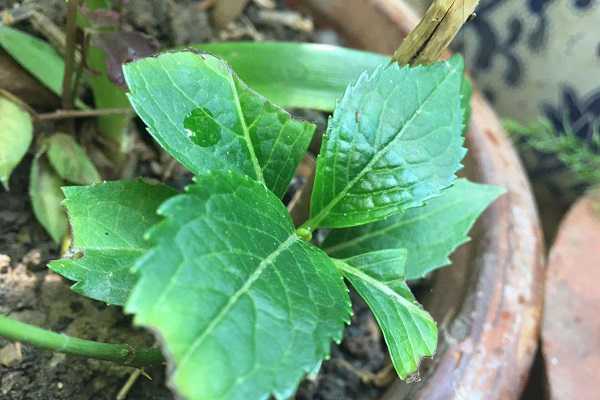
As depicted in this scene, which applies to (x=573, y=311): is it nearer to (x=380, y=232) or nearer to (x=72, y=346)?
(x=380, y=232)

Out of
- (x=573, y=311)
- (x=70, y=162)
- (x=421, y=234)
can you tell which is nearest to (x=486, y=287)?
(x=421, y=234)

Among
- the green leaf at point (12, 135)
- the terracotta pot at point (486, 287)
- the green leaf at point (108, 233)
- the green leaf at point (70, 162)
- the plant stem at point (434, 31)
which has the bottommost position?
the green leaf at point (70, 162)

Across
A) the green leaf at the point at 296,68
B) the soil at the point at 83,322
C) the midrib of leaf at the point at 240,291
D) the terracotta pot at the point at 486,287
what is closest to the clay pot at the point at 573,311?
the terracotta pot at the point at 486,287

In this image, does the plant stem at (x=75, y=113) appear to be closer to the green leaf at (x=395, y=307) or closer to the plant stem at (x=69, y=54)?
the plant stem at (x=69, y=54)

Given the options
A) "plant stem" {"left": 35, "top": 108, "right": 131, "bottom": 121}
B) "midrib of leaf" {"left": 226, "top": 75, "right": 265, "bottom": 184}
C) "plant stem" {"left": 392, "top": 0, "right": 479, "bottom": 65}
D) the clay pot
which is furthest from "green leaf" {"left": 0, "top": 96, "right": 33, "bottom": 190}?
the clay pot

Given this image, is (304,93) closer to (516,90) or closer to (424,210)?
(424,210)

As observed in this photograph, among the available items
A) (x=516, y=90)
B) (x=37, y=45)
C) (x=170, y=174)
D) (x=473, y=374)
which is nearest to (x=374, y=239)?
(x=473, y=374)

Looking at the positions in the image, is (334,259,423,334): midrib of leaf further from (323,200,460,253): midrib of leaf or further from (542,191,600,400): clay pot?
(542,191,600,400): clay pot
